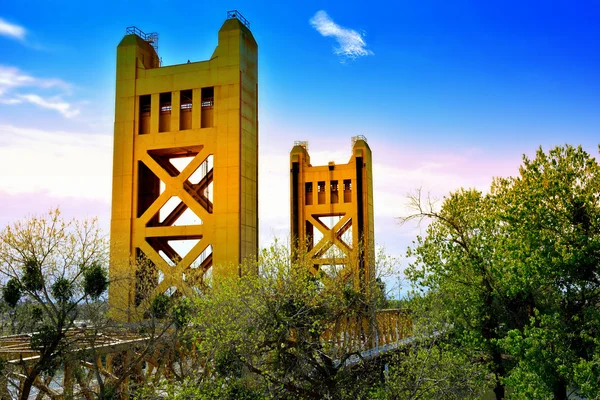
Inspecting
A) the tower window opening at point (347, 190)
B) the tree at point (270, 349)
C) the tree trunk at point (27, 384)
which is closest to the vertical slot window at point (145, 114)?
the tree trunk at point (27, 384)

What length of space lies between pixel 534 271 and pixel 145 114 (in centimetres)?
2490

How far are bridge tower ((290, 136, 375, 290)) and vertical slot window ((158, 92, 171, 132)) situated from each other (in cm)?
1717

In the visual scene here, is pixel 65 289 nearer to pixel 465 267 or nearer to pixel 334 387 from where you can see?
pixel 334 387

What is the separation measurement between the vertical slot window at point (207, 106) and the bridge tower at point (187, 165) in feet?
0.17

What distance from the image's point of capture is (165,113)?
32750 millimetres

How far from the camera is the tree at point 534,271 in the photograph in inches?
496

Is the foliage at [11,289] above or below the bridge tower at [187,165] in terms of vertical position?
below

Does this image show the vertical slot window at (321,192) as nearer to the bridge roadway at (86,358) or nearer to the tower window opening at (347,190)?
the tower window opening at (347,190)

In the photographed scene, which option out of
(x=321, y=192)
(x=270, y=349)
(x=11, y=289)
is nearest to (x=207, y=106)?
(x=11, y=289)

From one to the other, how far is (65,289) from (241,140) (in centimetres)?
1420

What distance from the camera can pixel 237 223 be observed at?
29453 mm

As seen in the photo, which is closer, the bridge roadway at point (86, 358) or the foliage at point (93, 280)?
the bridge roadway at point (86, 358)

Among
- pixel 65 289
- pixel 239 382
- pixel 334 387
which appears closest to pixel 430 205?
pixel 334 387

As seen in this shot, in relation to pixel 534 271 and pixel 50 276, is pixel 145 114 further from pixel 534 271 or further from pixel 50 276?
pixel 534 271
